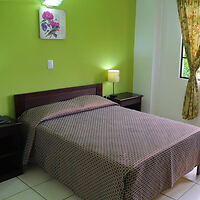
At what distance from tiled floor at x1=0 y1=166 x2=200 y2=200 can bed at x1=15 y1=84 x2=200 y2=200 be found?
0.13 metres

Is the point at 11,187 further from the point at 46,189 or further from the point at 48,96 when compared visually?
the point at 48,96

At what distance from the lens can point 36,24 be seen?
2.97m

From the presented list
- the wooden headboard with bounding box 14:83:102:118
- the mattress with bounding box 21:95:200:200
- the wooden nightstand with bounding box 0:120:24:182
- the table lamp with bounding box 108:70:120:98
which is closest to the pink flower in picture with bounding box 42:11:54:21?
the wooden headboard with bounding box 14:83:102:118

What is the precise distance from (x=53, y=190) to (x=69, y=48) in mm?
1831

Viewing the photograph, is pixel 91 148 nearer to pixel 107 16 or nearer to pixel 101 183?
pixel 101 183

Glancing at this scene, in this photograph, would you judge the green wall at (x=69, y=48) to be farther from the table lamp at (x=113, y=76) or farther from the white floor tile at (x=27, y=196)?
the white floor tile at (x=27, y=196)

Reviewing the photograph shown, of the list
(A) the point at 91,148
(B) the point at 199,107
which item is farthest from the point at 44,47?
(B) the point at 199,107

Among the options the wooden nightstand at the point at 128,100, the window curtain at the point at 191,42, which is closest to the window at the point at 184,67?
the window curtain at the point at 191,42

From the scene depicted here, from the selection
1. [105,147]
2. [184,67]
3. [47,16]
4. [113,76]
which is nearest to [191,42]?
[184,67]

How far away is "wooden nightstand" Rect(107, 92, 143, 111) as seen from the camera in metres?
3.72

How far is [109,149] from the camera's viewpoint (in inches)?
82.4

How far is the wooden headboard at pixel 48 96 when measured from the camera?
9.70 ft

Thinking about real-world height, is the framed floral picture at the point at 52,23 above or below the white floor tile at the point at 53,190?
above

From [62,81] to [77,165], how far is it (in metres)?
1.48
